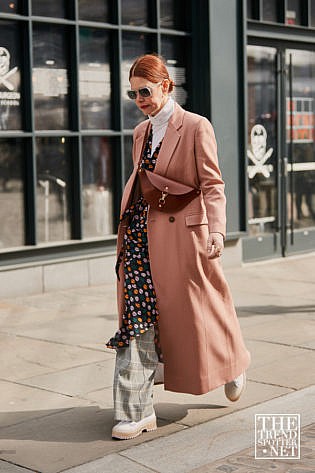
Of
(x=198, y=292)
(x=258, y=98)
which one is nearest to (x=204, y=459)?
(x=198, y=292)

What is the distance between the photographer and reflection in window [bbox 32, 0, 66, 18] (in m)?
10.1

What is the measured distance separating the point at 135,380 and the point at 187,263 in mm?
684

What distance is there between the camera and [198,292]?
5430 mm

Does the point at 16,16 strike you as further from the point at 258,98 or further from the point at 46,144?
the point at 258,98

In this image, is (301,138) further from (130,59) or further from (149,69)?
(149,69)

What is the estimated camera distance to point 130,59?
36.3 ft

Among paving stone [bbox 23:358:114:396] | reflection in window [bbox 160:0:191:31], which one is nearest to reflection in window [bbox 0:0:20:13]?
reflection in window [bbox 160:0:191:31]

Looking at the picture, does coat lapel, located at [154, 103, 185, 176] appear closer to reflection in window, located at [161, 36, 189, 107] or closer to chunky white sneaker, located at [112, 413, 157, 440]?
chunky white sneaker, located at [112, 413, 157, 440]

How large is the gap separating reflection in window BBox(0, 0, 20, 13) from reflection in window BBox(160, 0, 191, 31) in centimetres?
205

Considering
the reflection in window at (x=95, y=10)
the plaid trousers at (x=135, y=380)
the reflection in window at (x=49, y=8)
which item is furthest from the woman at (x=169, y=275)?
the reflection in window at (x=95, y=10)

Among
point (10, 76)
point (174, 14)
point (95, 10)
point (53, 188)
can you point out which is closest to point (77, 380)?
point (53, 188)

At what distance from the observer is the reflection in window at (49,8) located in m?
10.1

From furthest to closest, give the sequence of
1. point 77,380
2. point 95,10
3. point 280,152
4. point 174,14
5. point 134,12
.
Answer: point 280,152 → point 174,14 → point 134,12 → point 95,10 → point 77,380

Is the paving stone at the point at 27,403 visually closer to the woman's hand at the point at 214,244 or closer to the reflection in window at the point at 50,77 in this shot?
the woman's hand at the point at 214,244
